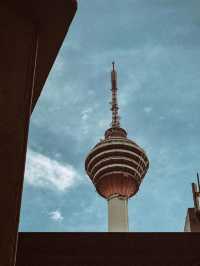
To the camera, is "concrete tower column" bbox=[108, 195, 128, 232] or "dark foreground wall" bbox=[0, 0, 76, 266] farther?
"concrete tower column" bbox=[108, 195, 128, 232]

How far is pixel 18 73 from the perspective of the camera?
5.36 m

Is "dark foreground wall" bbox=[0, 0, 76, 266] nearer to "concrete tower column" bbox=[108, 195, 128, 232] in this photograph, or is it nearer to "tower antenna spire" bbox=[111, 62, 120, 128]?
"concrete tower column" bbox=[108, 195, 128, 232]

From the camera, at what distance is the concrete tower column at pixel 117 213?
101m
